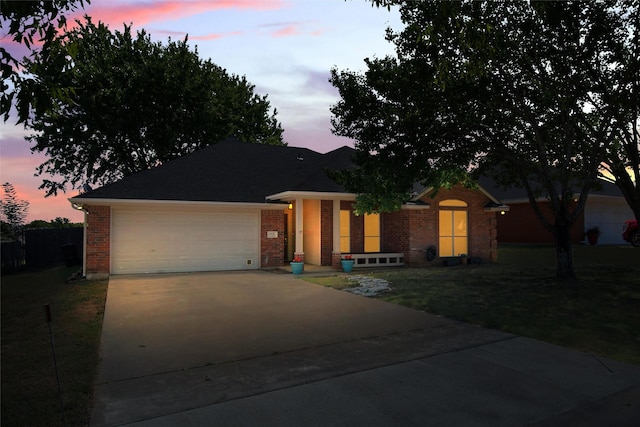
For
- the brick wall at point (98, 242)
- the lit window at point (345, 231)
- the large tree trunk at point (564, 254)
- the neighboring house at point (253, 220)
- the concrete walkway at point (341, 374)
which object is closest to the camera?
the concrete walkway at point (341, 374)

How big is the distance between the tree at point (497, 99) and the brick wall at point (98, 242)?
29.5 ft

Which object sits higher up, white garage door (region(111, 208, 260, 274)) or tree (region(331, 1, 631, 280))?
tree (region(331, 1, 631, 280))

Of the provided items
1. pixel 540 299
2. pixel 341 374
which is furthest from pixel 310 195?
pixel 341 374

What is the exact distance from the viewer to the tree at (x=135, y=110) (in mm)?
26562

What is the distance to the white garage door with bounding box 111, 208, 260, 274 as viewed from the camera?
15586 mm

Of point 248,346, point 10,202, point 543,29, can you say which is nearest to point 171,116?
point 10,202

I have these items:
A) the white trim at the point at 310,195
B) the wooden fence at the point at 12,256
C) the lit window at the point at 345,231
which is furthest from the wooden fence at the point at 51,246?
the lit window at the point at 345,231

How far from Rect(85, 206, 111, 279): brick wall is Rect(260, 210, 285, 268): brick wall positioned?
19.4 feet

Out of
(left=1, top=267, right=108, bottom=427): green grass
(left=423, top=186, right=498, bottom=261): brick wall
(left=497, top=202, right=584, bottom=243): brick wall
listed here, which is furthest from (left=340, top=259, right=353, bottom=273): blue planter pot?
(left=497, top=202, right=584, bottom=243): brick wall

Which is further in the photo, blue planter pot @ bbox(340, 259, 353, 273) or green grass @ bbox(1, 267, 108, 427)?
blue planter pot @ bbox(340, 259, 353, 273)

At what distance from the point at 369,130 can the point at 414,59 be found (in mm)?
2462

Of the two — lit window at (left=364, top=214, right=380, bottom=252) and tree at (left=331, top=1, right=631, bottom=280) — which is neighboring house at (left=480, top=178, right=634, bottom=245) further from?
tree at (left=331, top=1, right=631, bottom=280)

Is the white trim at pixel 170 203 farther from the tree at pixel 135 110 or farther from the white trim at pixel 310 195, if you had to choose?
the tree at pixel 135 110

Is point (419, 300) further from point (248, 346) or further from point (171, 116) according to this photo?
point (171, 116)
